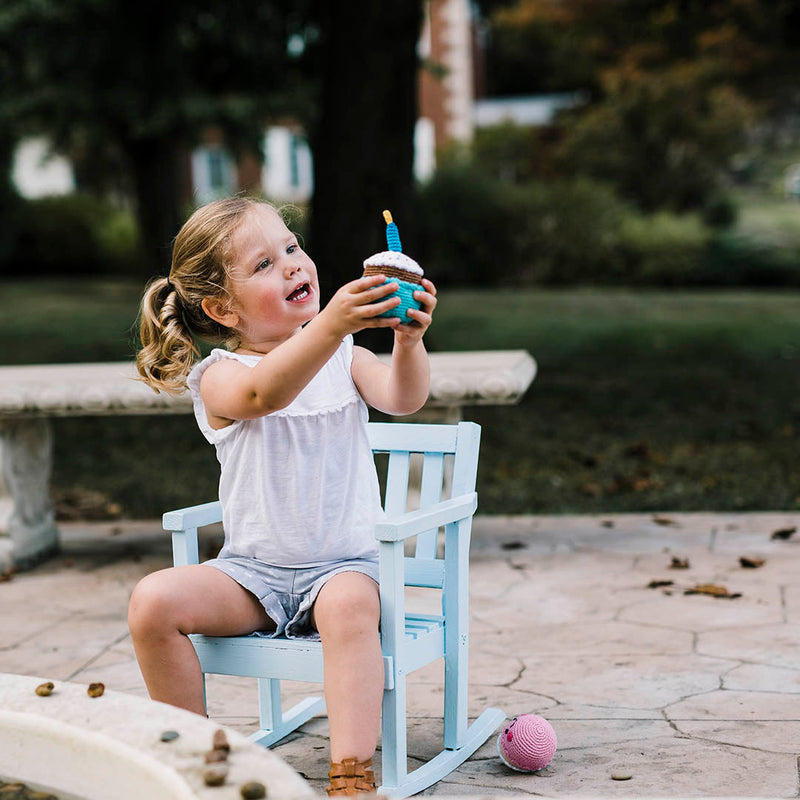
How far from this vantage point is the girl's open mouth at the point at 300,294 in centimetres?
268

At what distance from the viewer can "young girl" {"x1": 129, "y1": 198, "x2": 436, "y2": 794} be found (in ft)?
8.13

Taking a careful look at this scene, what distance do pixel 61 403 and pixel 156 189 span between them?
12769mm

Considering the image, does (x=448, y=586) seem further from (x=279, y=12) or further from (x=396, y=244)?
(x=279, y=12)

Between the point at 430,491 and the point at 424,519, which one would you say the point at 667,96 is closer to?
the point at 430,491

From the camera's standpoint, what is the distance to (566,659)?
3729 mm

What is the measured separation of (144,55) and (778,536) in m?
11.0

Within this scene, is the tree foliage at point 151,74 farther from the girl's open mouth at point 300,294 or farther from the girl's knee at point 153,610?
the girl's knee at point 153,610

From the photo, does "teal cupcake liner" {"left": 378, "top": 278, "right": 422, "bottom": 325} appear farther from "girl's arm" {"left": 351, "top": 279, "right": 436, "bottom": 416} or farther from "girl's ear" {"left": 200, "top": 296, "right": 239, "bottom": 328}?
"girl's ear" {"left": 200, "top": 296, "right": 239, "bottom": 328}

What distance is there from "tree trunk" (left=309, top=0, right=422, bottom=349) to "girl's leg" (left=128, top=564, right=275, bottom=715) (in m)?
5.80

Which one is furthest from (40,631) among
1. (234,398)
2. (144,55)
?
(144,55)

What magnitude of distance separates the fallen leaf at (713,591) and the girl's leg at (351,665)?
220 cm

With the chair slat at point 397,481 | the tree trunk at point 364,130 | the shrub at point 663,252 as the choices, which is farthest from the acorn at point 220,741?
the shrub at point 663,252

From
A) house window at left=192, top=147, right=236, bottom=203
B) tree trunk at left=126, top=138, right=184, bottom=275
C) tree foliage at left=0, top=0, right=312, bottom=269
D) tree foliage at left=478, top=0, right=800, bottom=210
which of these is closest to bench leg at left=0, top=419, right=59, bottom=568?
tree foliage at left=0, top=0, right=312, bottom=269

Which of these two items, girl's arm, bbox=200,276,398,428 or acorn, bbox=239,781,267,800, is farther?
girl's arm, bbox=200,276,398,428
